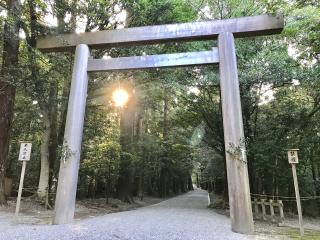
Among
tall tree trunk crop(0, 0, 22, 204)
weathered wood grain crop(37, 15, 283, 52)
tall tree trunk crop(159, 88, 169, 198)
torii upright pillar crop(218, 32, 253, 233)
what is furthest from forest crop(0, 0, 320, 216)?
tall tree trunk crop(159, 88, 169, 198)

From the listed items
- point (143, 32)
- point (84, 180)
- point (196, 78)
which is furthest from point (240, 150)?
point (84, 180)

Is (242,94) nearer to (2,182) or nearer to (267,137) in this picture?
(267,137)

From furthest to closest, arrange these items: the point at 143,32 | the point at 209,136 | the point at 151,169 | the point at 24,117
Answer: the point at 151,169 → the point at 209,136 → the point at 24,117 → the point at 143,32

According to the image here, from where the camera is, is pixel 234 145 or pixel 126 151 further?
pixel 126 151

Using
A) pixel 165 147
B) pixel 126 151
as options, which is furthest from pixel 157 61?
pixel 165 147

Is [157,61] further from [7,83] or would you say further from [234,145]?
[7,83]

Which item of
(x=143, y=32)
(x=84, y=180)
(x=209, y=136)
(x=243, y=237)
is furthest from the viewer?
(x=84, y=180)

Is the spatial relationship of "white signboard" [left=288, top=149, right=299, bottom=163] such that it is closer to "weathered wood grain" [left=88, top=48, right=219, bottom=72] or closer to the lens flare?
"weathered wood grain" [left=88, top=48, right=219, bottom=72]

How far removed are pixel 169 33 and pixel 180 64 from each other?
945 millimetres

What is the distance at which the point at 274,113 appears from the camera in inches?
485

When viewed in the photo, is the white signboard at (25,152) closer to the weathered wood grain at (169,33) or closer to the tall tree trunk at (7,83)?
the weathered wood grain at (169,33)

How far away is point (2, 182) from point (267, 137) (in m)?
10.2

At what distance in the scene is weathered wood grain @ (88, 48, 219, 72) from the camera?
7.26 m

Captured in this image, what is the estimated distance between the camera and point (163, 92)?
15031mm
